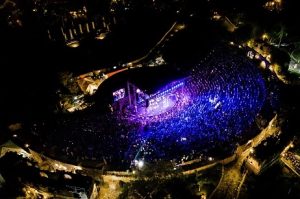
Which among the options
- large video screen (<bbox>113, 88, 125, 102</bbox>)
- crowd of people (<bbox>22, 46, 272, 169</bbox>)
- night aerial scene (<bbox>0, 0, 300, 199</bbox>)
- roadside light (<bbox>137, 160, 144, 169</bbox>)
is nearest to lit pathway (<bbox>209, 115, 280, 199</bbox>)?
night aerial scene (<bbox>0, 0, 300, 199</bbox>)

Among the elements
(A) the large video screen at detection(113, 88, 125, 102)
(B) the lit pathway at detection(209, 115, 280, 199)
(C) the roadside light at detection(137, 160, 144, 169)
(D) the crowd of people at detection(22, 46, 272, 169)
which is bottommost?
(B) the lit pathway at detection(209, 115, 280, 199)

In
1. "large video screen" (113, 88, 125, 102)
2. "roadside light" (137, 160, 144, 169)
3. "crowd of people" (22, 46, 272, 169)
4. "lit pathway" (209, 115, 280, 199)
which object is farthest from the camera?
"large video screen" (113, 88, 125, 102)

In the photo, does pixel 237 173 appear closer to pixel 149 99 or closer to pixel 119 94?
pixel 149 99

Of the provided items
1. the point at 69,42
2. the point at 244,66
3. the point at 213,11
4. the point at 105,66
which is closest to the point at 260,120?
the point at 244,66

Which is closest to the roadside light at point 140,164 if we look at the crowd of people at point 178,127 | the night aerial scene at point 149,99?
the night aerial scene at point 149,99

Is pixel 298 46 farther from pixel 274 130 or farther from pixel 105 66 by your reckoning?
pixel 105 66

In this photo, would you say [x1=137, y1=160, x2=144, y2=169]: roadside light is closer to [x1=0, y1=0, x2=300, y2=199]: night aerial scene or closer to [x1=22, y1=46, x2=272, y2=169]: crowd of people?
[x1=0, y1=0, x2=300, y2=199]: night aerial scene

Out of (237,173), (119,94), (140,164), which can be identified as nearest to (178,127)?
(140,164)

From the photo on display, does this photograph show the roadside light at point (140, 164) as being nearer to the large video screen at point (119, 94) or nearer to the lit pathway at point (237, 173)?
the lit pathway at point (237, 173)
